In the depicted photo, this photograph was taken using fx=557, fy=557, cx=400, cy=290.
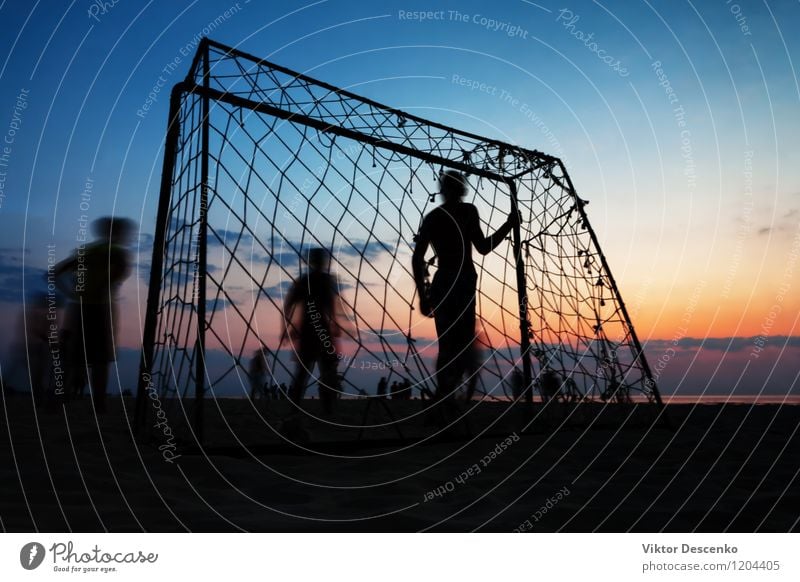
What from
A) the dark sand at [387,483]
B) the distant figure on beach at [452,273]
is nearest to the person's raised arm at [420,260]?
the distant figure on beach at [452,273]

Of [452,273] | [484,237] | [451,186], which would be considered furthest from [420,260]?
[451,186]

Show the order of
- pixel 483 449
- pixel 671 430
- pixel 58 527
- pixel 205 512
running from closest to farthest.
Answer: pixel 58 527 → pixel 205 512 → pixel 483 449 → pixel 671 430

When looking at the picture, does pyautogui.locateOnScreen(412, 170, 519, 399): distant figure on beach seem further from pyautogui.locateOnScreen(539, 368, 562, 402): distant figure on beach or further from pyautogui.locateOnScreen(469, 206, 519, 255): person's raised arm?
pyautogui.locateOnScreen(539, 368, 562, 402): distant figure on beach

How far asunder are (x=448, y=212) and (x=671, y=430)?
281cm

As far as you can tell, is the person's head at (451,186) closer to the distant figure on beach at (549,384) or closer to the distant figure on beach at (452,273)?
the distant figure on beach at (452,273)

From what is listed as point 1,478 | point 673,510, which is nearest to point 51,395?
point 1,478

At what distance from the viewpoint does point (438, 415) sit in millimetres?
4672

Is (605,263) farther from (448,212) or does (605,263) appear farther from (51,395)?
(51,395)

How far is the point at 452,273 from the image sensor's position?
4695mm

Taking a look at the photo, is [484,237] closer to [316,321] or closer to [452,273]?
[452,273]

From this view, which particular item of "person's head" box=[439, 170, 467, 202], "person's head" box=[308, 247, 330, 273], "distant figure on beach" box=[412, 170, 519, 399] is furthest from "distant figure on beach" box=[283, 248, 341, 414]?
"person's head" box=[439, 170, 467, 202]

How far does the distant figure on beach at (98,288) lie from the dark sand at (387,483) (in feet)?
2.30

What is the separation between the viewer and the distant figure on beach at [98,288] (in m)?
4.70

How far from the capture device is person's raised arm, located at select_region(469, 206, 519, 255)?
4.91 metres
